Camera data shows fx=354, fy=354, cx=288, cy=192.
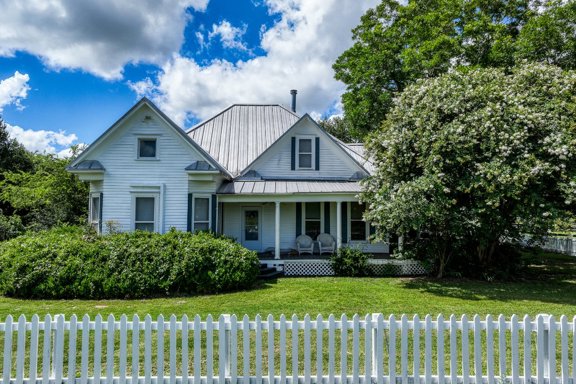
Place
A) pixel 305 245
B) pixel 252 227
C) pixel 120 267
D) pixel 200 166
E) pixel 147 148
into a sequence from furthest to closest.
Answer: pixel 252 227
pixel 305 245
pixel 147 148
pixel 200 166
pixel 120 267

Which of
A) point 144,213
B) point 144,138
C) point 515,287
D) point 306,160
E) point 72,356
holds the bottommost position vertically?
point 515,287

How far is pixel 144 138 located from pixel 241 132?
6.43 metres

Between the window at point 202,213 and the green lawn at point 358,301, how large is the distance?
4415 mm

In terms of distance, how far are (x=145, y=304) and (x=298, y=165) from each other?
32.4 ft

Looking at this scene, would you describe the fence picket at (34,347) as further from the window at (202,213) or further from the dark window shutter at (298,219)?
the dark window shutter at (298,219)

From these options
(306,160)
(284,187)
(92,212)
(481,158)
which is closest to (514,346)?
(481,158)

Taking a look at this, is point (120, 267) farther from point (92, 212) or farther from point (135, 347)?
point (135, 347)

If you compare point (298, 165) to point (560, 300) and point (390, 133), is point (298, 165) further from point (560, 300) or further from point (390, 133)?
point (560, 300)

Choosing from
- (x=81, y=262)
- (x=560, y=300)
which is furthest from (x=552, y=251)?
(x=81, y=262)

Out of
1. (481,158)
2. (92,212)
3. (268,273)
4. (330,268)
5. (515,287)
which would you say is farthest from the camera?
(92,212)

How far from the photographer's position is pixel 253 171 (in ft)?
56.2

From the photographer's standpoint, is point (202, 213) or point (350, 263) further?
point (202, 213)

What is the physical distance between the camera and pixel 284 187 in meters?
15.6

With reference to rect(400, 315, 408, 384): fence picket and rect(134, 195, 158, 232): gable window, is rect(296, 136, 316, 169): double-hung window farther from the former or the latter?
rect(400, 315, 408, 384): fence picket
